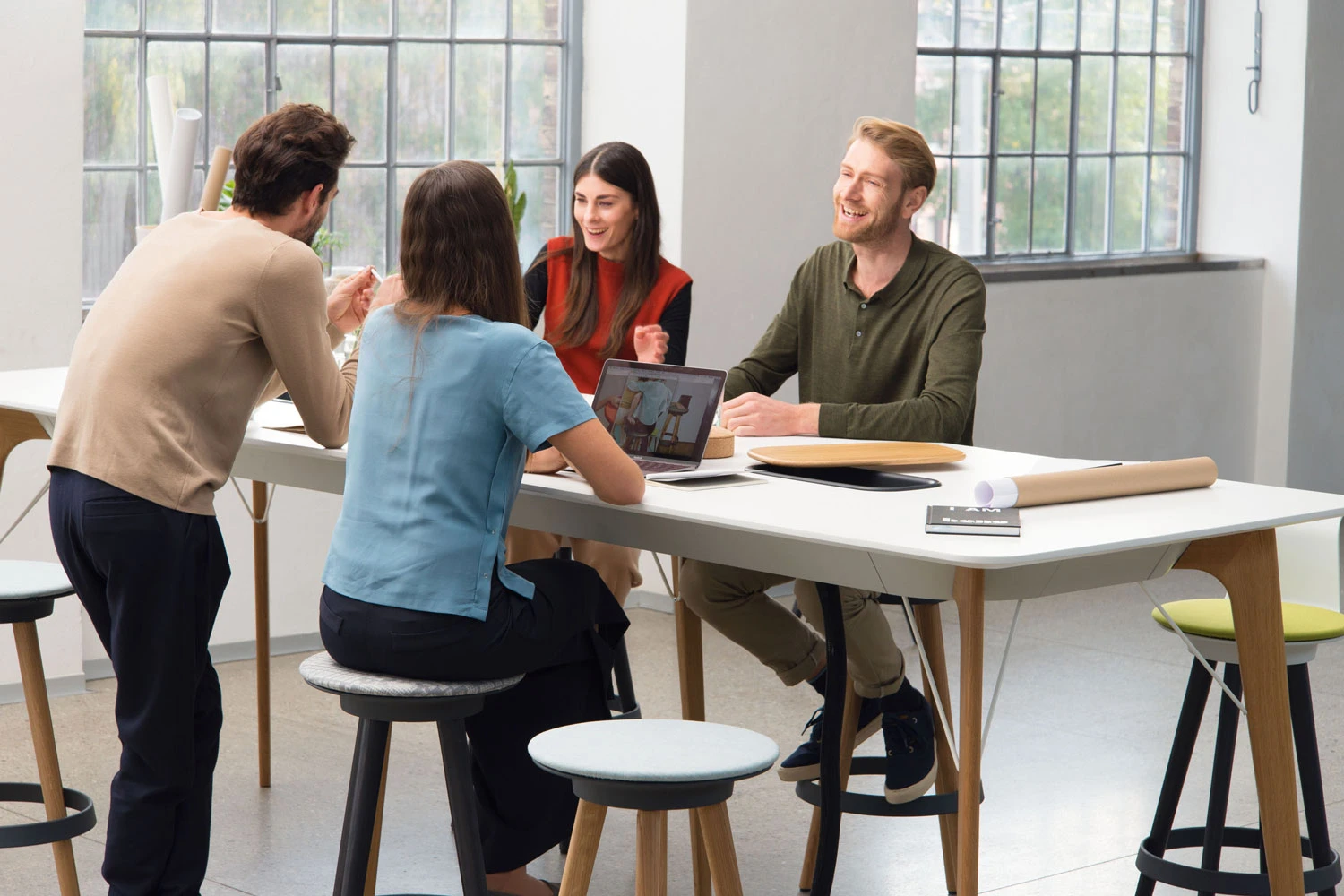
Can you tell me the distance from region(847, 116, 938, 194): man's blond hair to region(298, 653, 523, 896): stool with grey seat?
4.86 ft

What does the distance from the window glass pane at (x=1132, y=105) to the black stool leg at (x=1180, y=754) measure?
4.50 metres

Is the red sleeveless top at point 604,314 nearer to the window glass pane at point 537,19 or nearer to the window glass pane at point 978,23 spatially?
the window glass pane at point 537,19

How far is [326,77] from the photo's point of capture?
504 centimetres

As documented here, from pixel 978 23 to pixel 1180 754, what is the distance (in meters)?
4.09

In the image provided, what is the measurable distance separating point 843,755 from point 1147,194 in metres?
4.54

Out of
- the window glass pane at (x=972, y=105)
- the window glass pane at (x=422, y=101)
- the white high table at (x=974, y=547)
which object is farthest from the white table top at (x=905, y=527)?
the window glass pane at (x=972, y=105)

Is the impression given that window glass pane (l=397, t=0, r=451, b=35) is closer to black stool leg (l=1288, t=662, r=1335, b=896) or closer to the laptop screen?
the laptop screen

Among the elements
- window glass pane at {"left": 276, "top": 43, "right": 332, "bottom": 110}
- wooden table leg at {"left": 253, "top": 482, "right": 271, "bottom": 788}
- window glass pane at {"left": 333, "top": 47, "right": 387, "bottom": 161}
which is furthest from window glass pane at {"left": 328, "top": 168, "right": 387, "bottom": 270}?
wooden table leg at {"left": 253, "top": 482, "right": 271, "bottom": 788}

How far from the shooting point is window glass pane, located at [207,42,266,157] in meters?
4.83

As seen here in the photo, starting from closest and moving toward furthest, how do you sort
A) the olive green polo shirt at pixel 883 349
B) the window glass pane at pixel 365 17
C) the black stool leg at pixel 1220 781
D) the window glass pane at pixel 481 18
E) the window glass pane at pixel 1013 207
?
1. the black stool leg at pixel 1220 781
2. the olive green polo shirt at pixel 883 349
3. the window glass pane at pixel 365 17
4. the window glass pane at pixel 481 18
5. the window glass pane at pixel 1013 207

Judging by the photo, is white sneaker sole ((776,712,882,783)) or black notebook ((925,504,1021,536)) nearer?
black notebook ((925,504,1021,536))

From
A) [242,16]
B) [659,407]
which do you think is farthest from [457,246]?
[242,16]

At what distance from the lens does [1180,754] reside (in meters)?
2.89

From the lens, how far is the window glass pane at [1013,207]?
21.7 ft
